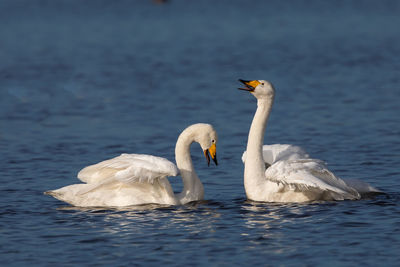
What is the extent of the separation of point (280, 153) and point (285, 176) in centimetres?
170

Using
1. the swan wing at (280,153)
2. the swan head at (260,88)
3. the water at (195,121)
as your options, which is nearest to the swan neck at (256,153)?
the swan head at (260,88)

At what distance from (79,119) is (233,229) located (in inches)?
402

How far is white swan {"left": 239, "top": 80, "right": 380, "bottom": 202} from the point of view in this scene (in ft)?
37.9

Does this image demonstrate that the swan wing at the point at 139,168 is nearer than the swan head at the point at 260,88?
Yes

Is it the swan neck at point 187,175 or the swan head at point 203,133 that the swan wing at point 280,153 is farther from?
the swan neck at point 187,175

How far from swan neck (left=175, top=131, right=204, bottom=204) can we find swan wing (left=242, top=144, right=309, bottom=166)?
35.4 inches

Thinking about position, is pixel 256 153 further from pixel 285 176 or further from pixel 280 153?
pixel 285 176

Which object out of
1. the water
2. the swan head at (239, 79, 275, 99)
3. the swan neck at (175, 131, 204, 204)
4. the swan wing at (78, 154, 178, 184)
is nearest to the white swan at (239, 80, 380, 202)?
the swan head at (239, 79, 275, 99)

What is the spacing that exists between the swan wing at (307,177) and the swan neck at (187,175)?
120cm

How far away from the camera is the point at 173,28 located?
48062 millimetres

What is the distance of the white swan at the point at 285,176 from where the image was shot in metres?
11.5

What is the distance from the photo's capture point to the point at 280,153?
1318 cm

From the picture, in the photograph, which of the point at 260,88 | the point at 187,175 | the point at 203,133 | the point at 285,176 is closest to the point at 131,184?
the point at 187,175

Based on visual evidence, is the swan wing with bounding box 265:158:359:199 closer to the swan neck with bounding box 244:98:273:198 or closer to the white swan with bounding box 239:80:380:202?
the white swan with bounding box 239:80:380:202
